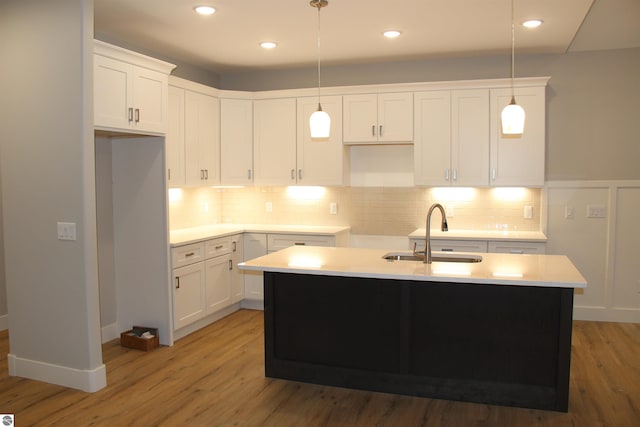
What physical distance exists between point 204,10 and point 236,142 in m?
2.00

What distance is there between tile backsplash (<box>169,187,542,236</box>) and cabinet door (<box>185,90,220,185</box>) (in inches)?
14.3

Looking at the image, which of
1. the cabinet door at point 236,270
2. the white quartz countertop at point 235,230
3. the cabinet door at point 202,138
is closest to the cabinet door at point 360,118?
the white quartz countertop at point 235,230

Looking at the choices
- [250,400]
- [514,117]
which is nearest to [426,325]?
[250,400]

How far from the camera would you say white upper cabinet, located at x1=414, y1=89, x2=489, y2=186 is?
5.26m

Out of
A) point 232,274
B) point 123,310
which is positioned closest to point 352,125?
point 232,274

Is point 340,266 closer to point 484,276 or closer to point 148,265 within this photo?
point 484,276

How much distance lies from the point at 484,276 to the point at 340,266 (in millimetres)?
881

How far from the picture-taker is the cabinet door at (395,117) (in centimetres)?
542

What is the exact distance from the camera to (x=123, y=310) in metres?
4.77

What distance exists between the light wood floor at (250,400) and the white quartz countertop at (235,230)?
3.64 feet

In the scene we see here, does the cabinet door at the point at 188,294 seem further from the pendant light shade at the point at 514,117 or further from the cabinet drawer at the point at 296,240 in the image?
the pendant light shade at the point at 514,117

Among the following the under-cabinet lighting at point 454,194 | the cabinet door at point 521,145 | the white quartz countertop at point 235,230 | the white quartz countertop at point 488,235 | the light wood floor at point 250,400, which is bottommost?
the light wood floor at point 250,400

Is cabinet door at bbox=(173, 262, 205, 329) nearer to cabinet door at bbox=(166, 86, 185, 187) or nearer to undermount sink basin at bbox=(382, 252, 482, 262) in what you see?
cabinet door at bbox=(166, 86, 185, 187)

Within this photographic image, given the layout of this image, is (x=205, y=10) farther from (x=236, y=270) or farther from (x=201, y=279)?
(x=236, y=270)
